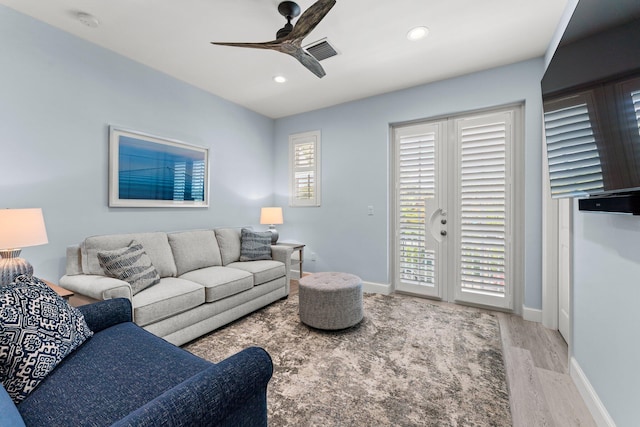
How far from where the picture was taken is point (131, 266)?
2.27 m

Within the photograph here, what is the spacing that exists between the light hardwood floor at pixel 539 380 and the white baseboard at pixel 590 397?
0.10 feet

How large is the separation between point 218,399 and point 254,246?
269 cm

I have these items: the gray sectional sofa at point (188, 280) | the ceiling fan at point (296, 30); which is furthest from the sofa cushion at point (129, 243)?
the ceiling fan at point (296, 30)

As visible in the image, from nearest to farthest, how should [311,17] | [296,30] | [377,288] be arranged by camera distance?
[311,17] → [296,30] → [377,288]

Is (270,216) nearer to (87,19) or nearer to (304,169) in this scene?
(304,169)

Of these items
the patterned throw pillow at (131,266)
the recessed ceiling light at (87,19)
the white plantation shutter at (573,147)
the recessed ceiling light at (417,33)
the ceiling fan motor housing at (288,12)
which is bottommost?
the patterned throw pillow at (131,266)

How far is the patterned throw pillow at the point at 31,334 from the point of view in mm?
1046

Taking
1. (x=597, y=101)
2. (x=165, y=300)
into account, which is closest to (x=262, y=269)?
(x=165, y=300)

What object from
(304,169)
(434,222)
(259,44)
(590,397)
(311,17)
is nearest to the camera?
(590,397)

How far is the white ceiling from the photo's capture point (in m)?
2.08

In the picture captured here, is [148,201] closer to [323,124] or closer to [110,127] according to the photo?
[110,127]

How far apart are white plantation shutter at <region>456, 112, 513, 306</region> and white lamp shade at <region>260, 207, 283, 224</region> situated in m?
2.47

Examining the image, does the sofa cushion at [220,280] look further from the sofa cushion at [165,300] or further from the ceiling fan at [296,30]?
the ceiling fan at [296,30]

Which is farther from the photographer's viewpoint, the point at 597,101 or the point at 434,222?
the point at 434,222
